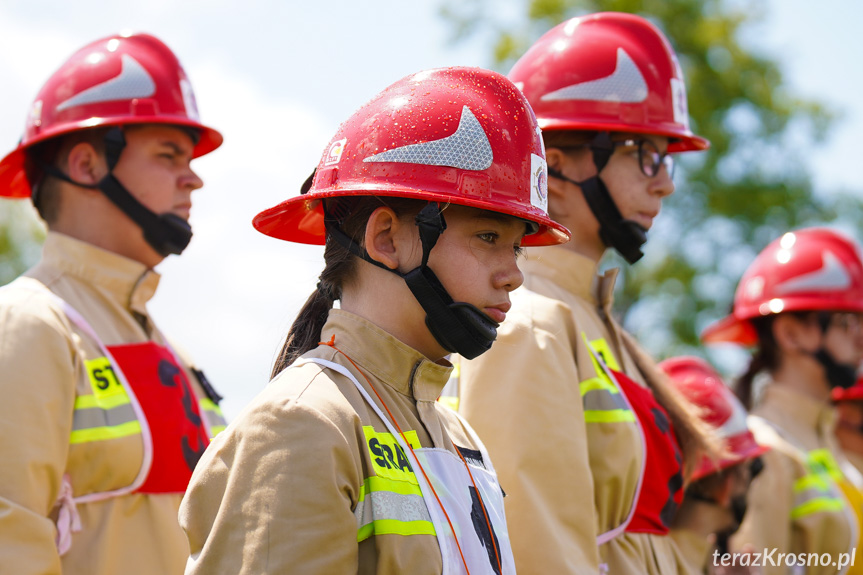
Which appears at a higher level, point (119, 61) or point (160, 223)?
point (119, 61)

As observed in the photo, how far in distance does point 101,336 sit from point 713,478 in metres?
3.21

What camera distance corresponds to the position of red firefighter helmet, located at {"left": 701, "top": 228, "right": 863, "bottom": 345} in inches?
281

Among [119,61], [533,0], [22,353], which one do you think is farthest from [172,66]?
[533,0]

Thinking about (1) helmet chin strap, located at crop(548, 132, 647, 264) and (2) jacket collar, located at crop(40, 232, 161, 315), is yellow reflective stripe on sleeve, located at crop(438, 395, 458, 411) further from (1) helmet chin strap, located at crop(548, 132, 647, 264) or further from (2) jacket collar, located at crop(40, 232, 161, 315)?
(2) jacket collar, located at crop(40, 232, 161, 315)

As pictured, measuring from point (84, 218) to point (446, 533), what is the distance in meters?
2.65

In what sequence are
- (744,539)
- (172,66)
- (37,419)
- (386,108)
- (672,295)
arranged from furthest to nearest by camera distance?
(672,295) → (744,539) → (172,66) → (37,419) → (386,108)

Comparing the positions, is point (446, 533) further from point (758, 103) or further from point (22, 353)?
point (758, 103)

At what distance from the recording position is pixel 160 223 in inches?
177

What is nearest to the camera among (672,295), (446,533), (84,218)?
(446,533)

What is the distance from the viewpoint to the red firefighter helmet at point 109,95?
457 cm

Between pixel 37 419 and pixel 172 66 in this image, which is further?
pixel 172 66

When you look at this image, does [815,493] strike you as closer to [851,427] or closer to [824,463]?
[824,463]

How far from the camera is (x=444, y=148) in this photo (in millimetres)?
2770

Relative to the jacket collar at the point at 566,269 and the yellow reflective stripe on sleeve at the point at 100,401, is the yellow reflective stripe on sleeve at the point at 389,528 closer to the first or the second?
the yellow reflective stripe on sleeve at the point at 100,401
